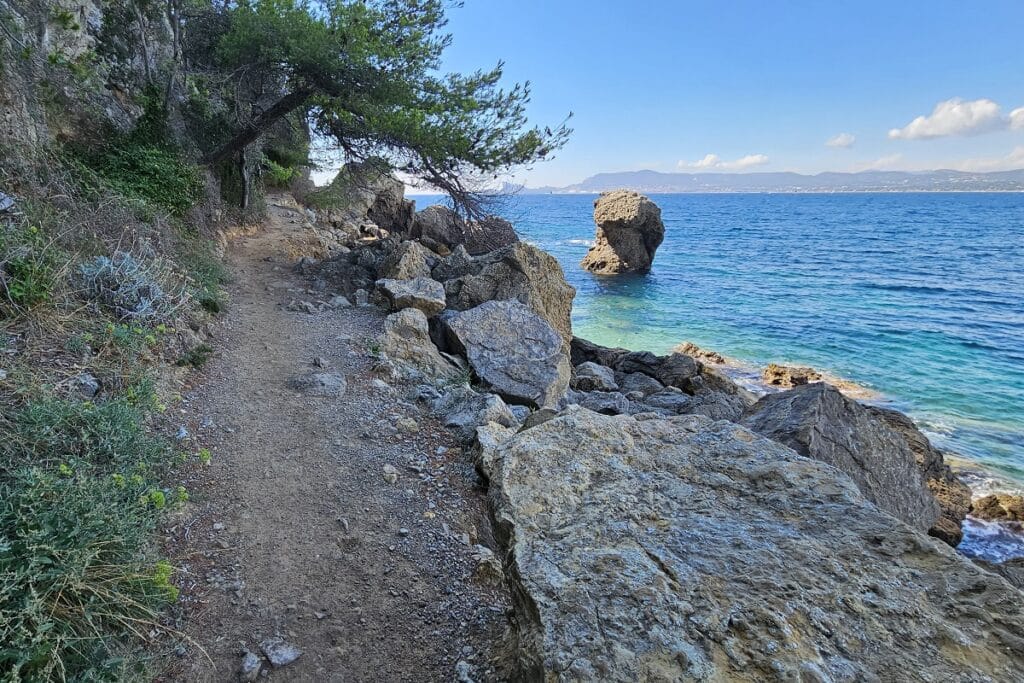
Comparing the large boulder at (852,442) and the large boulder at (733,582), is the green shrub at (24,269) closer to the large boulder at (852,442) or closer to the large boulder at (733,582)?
the large boulder at (733,582)

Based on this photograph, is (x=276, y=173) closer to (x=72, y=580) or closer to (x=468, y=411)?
(x=468, y=411)

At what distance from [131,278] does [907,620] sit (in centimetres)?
823

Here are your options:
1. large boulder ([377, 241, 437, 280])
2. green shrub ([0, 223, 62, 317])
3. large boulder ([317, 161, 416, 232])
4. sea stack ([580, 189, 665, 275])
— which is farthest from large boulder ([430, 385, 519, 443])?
sea stack ([580, 189, 665, 275])

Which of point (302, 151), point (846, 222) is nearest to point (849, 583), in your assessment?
point (302, 151)

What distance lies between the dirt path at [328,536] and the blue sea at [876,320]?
28.5ft

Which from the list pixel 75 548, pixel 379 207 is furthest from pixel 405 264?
pixel 379 207

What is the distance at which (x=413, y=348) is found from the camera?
902cm

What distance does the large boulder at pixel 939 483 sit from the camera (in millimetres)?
8695

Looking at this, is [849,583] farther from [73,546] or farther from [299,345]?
[299,345]

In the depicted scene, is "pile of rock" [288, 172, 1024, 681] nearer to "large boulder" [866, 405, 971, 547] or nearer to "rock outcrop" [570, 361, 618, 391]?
"large boulder" [866, 405, 971, 547]

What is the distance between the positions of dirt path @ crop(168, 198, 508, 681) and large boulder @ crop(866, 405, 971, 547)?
7282 mm

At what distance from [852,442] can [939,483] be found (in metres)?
4.59

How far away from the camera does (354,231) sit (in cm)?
2230

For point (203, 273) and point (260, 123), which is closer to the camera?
point (203, 273)
